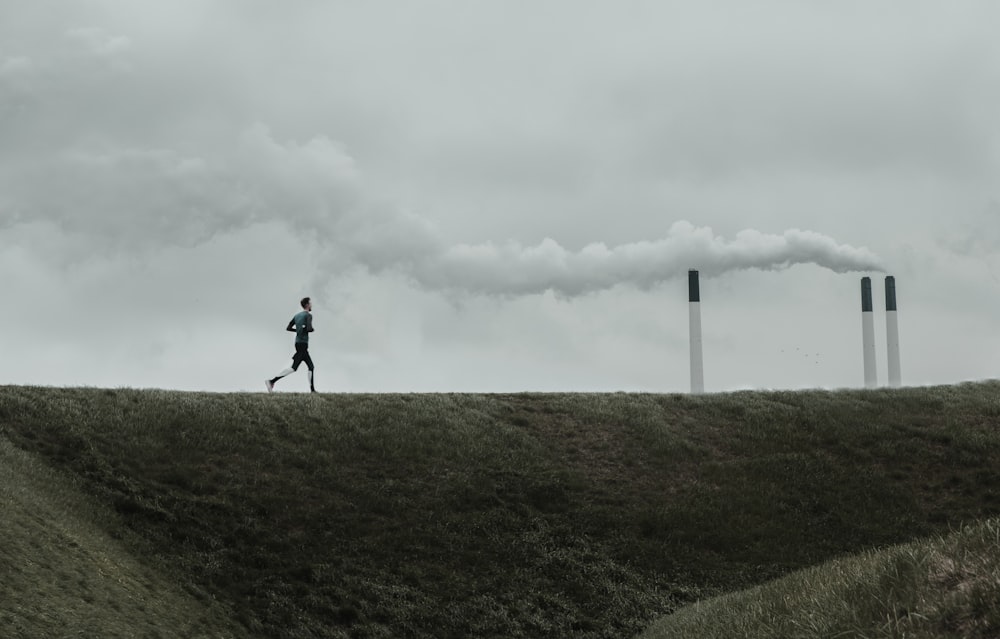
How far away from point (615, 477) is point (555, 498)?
2.40 metres

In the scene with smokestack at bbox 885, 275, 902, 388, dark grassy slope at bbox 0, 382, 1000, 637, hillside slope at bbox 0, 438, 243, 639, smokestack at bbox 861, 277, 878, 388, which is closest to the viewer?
hillside slope at bbox 0, 438, 243, 639

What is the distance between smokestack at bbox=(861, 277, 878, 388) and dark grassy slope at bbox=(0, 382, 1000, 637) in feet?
66.0

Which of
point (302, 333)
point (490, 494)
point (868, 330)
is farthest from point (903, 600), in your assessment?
point (868, 330)

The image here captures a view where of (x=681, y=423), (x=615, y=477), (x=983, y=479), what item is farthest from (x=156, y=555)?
(x=983, y=479)

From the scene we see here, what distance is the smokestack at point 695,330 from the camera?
4462cm

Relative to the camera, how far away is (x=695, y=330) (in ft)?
149

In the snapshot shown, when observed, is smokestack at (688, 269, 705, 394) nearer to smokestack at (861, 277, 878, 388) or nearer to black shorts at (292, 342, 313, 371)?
smokestack at (861, 277, 878, 388)

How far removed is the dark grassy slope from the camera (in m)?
20.1

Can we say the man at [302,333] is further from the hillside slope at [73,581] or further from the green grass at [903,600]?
the green grass at [903,600]

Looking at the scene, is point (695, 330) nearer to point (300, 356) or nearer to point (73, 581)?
point (300, 356)

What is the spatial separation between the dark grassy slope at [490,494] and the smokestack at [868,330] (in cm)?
2010

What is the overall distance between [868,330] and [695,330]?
46.6 feet

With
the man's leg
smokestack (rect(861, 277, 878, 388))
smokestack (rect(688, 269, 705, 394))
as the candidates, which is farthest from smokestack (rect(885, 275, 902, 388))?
the man's leg

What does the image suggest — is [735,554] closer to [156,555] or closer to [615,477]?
[615,477]
